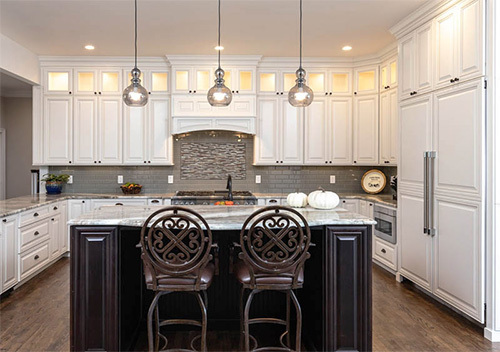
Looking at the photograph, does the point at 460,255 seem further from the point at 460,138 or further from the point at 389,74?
the point at 389,74

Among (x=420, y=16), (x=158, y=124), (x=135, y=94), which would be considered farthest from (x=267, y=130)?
(x=135, y=94)

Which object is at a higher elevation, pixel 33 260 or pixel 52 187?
pixel 52 187

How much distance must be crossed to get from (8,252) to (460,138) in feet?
14.1

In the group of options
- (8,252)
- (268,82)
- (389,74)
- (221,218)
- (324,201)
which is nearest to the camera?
(221,218)

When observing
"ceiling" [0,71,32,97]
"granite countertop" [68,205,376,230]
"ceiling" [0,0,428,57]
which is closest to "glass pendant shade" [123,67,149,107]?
"granite countertop" [68,205,376,230]

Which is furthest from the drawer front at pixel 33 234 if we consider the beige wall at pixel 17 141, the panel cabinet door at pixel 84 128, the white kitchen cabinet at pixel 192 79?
the beige wall at pixel 17 141

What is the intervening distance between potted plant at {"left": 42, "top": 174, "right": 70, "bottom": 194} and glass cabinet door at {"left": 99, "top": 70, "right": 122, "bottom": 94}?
138 centimetres

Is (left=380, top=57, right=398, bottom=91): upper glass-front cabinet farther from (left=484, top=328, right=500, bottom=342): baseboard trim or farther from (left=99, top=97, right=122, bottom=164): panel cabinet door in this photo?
(left=99, top=97, right=122, bottom=164): panel cabinet door

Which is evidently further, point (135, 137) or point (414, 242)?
point (135, 137)

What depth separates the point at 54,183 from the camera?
5.41 m

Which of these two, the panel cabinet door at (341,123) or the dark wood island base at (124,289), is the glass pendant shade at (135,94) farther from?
the panel cabinet door at (341,123)

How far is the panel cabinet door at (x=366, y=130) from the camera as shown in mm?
5402

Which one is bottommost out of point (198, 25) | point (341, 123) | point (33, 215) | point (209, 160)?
point (33, 215)

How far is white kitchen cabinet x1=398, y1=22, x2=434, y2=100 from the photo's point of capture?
11.9ft
